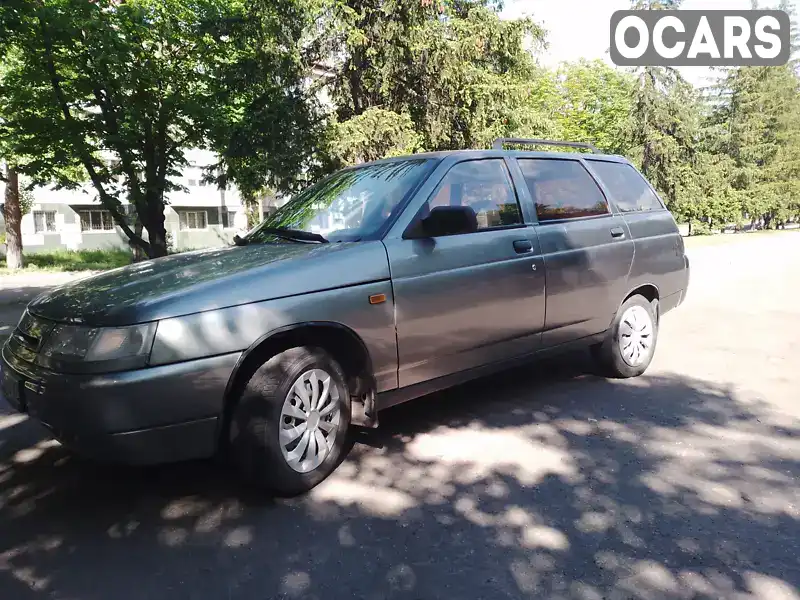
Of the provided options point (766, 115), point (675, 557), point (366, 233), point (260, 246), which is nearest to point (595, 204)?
point (366, 233)

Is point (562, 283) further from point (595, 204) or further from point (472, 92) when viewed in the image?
point (472, 92)

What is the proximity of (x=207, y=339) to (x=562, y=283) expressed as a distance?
277cm

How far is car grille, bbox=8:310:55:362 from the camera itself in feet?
10.7

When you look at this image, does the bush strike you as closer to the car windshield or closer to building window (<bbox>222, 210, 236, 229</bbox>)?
building window (<bbox>222, 210, 236, 229</bbox>)

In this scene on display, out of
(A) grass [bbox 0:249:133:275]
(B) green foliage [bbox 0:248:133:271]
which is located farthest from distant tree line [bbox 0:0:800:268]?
(B) green foliage [bbox 0:248:133:271]

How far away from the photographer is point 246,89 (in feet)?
51.6

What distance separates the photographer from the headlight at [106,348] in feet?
9.61

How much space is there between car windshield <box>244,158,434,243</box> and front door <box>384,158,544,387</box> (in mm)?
197

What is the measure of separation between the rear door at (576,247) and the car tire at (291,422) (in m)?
1.91

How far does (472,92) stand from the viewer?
16578 mm

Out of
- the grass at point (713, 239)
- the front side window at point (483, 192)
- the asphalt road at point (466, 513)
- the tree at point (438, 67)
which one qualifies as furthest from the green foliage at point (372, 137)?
the grass at point (713, 239)

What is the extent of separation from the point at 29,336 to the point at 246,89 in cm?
1354

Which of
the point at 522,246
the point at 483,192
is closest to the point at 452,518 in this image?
the point at 522,246

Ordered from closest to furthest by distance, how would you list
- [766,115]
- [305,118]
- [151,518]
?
1. [151,518]
2. [305,118]
3. [766,115]
